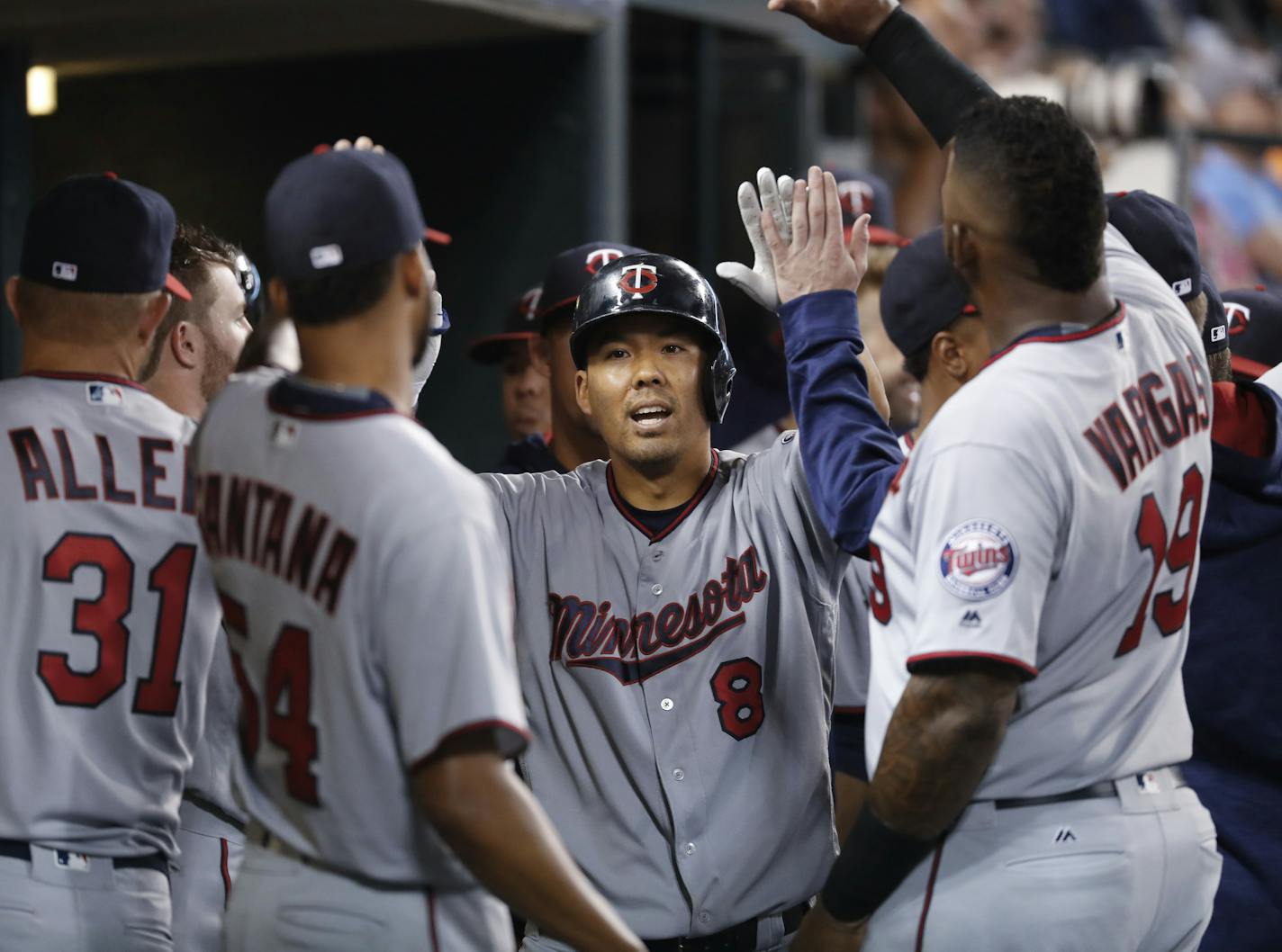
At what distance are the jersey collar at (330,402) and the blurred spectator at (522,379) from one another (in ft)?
7.44

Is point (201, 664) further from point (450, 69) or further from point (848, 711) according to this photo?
point (450, 69)

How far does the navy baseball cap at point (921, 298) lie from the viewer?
2.89 m

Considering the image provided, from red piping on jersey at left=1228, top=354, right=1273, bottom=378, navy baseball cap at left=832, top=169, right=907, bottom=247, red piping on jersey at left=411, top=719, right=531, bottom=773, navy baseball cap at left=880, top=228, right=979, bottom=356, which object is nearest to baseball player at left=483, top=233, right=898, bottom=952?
navy baseball cap at left=880, top=228, right=979, bottom=356

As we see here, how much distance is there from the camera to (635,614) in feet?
9.05

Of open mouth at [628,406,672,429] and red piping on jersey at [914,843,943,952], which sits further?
open mouth at [628,406,672,429]

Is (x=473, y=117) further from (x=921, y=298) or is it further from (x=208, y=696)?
(x=208, y=696)

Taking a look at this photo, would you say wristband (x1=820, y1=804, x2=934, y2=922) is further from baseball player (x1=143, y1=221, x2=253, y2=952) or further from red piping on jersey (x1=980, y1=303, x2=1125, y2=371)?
baseball player (x1=143, y1=221, x2=253, y2=952)

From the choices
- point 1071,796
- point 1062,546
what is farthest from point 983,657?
point 1071,796

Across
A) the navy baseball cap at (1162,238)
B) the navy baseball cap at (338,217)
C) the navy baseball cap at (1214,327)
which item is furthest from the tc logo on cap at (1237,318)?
the navy baseball cap at (338,217)

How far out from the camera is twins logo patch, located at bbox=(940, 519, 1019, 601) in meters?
2.10

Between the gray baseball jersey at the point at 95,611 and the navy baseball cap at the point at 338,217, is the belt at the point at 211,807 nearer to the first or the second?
the gray baseball jersey at the point at 95,611

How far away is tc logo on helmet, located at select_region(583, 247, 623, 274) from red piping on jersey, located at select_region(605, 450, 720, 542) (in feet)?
2.59

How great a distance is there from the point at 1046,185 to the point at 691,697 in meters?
1.02

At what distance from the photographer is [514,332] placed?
4.38 metres
